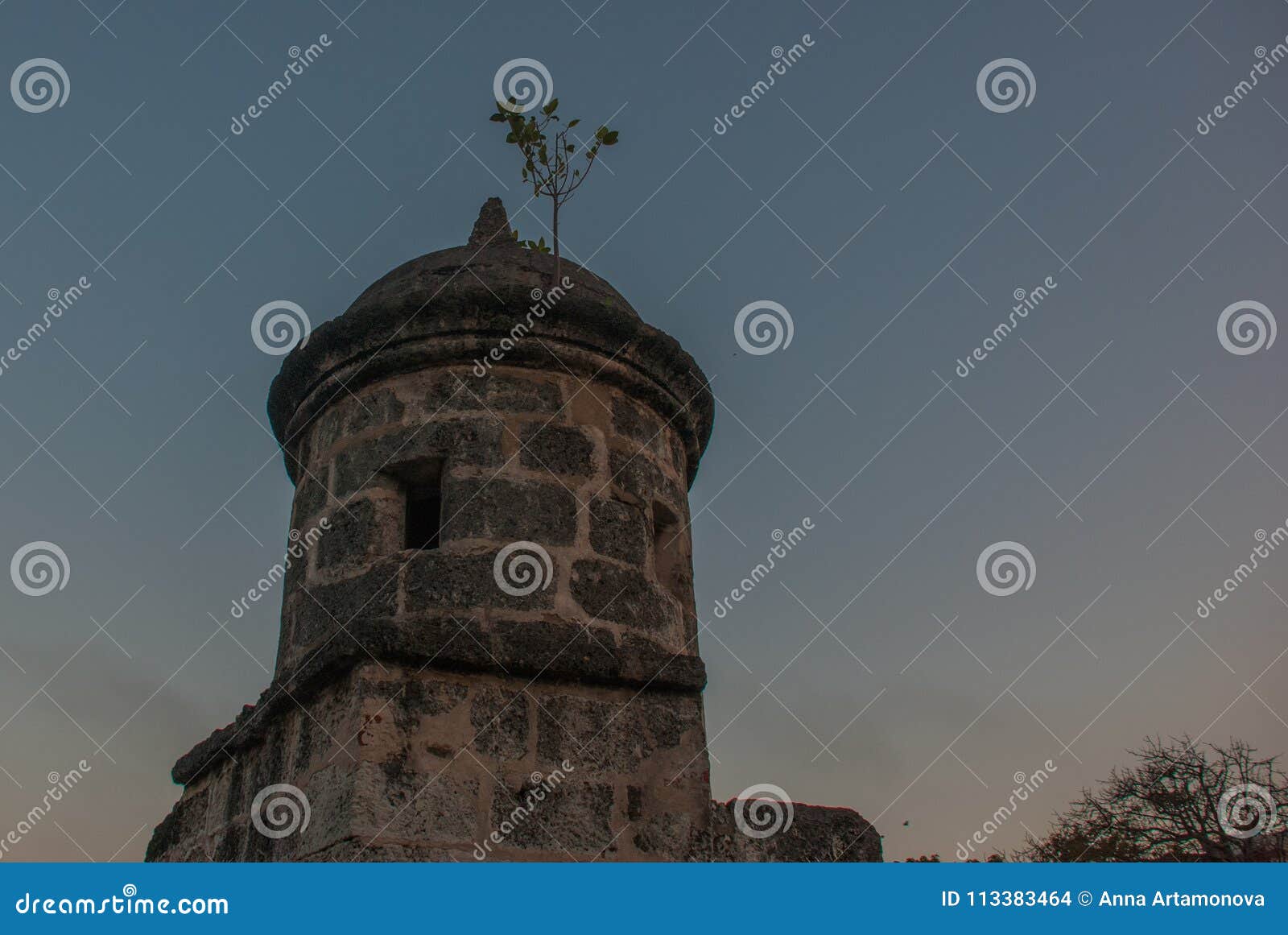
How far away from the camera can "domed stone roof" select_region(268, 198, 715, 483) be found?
404cm

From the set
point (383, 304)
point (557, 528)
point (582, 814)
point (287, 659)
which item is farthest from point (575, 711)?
point (383, 304)

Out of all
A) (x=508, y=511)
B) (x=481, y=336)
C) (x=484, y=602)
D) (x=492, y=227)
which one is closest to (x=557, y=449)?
(x=508, y=511)

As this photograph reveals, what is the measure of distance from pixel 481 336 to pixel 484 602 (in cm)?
108

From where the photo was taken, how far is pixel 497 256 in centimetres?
436

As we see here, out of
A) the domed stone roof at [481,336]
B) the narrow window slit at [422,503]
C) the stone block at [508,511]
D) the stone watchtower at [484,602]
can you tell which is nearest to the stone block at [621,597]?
the stone watchtower at [484,602]

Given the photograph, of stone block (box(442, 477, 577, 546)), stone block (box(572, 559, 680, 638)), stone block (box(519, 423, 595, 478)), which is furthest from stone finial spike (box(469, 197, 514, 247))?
stone block (box(572, 559, 680, 638))

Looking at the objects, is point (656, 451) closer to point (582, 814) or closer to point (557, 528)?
point (557, 528)

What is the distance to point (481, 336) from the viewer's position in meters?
4.04

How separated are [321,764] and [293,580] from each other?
97 cm

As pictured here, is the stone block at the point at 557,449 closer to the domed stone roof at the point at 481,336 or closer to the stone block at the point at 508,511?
the stone block at the point at 508,511

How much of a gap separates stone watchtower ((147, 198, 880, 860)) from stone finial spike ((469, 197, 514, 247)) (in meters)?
0.03

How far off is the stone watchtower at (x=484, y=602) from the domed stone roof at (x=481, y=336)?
0.01 meters

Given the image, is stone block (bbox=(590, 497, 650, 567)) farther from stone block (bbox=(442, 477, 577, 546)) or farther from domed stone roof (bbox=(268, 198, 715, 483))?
domed stone roof (bbox=(268, 198, 715, 483))

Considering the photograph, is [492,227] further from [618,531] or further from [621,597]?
[621,597]
